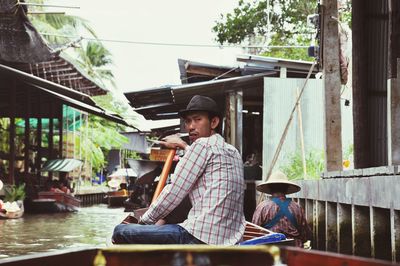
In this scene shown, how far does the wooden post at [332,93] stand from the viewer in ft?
32.8

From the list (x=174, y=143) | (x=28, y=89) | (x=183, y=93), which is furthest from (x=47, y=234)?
(x=28, y=89)

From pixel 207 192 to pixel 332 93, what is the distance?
20.4 ft

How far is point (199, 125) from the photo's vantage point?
4.48 m

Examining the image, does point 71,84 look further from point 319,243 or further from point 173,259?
point 173,259

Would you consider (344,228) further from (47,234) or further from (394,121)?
(47,234)

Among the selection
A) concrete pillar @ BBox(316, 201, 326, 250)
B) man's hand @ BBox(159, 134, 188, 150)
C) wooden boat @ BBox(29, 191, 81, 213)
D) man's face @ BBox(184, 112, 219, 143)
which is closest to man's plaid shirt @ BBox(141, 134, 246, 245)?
man's face @ BBox(184, 112, 219, 143)

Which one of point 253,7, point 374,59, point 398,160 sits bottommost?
point 398,160

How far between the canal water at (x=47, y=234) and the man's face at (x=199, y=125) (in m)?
4.69

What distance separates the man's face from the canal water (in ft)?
15.4

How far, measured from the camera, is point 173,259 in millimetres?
2002

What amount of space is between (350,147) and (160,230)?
37.5 ft

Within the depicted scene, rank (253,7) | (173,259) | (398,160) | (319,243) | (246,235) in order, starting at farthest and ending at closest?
1. (253,7)
2. (319,243)
3. (398,160)
4. (246,235)
5. (173,259)

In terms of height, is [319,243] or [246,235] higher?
[246,235]

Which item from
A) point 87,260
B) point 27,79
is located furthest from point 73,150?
point 87,260
